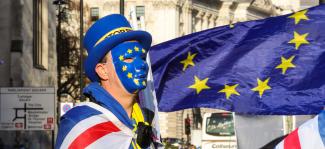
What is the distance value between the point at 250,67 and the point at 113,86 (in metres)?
3.63

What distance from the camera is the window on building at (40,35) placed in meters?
40.2

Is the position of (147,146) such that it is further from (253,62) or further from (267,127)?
(267,127)

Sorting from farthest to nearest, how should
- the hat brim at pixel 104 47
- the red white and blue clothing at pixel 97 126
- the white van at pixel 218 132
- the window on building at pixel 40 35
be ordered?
the white van at pixel 218 132
the window on building at pixel 40 35
the hat brim at pixel 104 47
the red white and blue clothing at pixel 97 126

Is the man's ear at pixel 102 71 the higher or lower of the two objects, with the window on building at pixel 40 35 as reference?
higher

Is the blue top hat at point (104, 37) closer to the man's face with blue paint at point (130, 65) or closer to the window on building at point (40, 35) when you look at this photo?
the man's face with blue paint at point (130, 65)

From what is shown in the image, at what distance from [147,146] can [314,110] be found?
335cm

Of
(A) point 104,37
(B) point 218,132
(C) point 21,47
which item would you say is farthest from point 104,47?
(B) point 218,132

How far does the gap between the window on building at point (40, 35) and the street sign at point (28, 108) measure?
1299 cm

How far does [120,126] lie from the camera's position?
4961 millimetres

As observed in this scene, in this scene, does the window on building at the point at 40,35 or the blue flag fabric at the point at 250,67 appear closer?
the blue flag fabric at the point at 250,67

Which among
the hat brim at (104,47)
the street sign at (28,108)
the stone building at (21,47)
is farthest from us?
the stone building at (21,47)

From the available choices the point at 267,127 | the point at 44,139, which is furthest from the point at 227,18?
the point at 267,127

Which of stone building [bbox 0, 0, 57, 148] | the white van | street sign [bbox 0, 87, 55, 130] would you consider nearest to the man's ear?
street sign [bbox 0, 87, 55, 130]

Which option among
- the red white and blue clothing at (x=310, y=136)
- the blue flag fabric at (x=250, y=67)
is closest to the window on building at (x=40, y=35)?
the blue flag fabric at (x=250, y=67)
